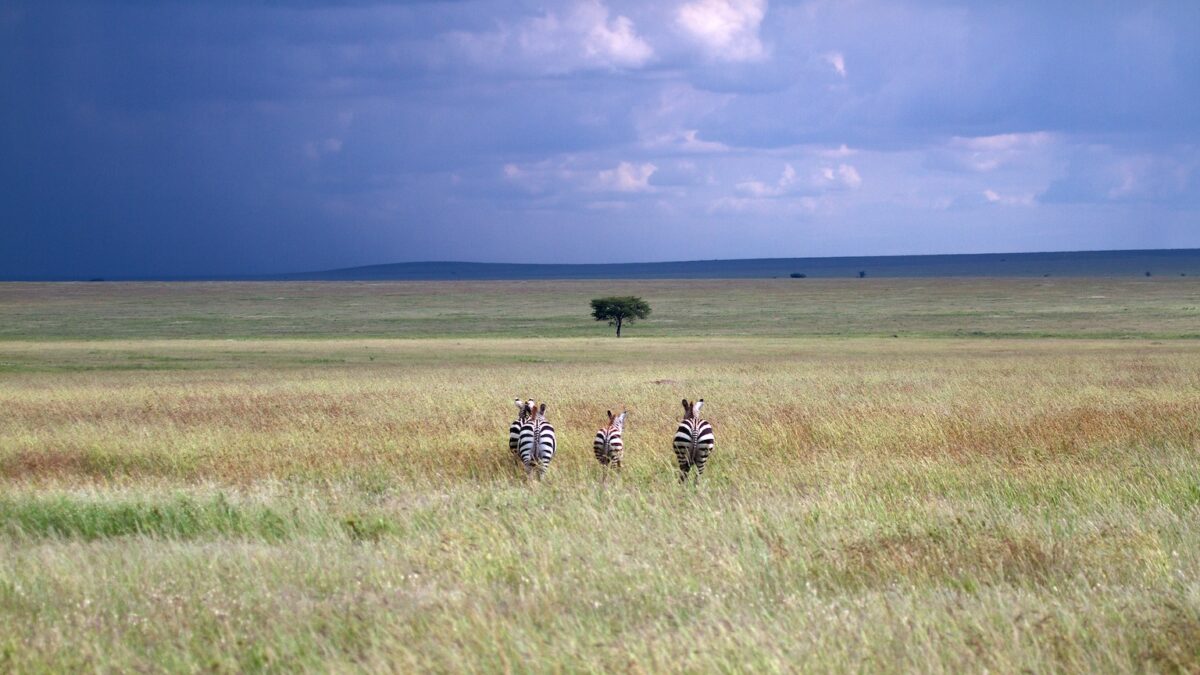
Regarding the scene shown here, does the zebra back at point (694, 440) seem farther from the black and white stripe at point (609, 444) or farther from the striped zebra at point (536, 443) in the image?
the striped zebra at point (536, 443)

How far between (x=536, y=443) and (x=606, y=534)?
3.90 m

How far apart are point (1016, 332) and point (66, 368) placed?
5907 centimetres

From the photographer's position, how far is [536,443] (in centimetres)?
1306

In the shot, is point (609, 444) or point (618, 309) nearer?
point (609, 444)

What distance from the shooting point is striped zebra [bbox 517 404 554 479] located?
12984 mm

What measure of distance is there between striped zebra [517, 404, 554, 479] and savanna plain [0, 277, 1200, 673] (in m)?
0.29

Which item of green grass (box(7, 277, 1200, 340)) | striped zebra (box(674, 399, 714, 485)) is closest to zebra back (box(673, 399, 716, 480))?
striped zebra (box(674, 399, 714, 485))

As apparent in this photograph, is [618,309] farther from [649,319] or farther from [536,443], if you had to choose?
[536,443]

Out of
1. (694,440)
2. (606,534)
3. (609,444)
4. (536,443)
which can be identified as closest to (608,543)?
(606,534)

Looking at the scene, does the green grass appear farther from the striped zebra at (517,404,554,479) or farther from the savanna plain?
the striped zebra at (517,404,554,479)

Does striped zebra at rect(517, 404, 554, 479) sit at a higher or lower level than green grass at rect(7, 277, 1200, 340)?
higher

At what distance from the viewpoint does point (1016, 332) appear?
75.6m

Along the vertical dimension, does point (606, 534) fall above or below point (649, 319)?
above

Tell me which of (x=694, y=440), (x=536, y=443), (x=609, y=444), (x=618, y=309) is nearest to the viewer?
(x=694, y=440)
